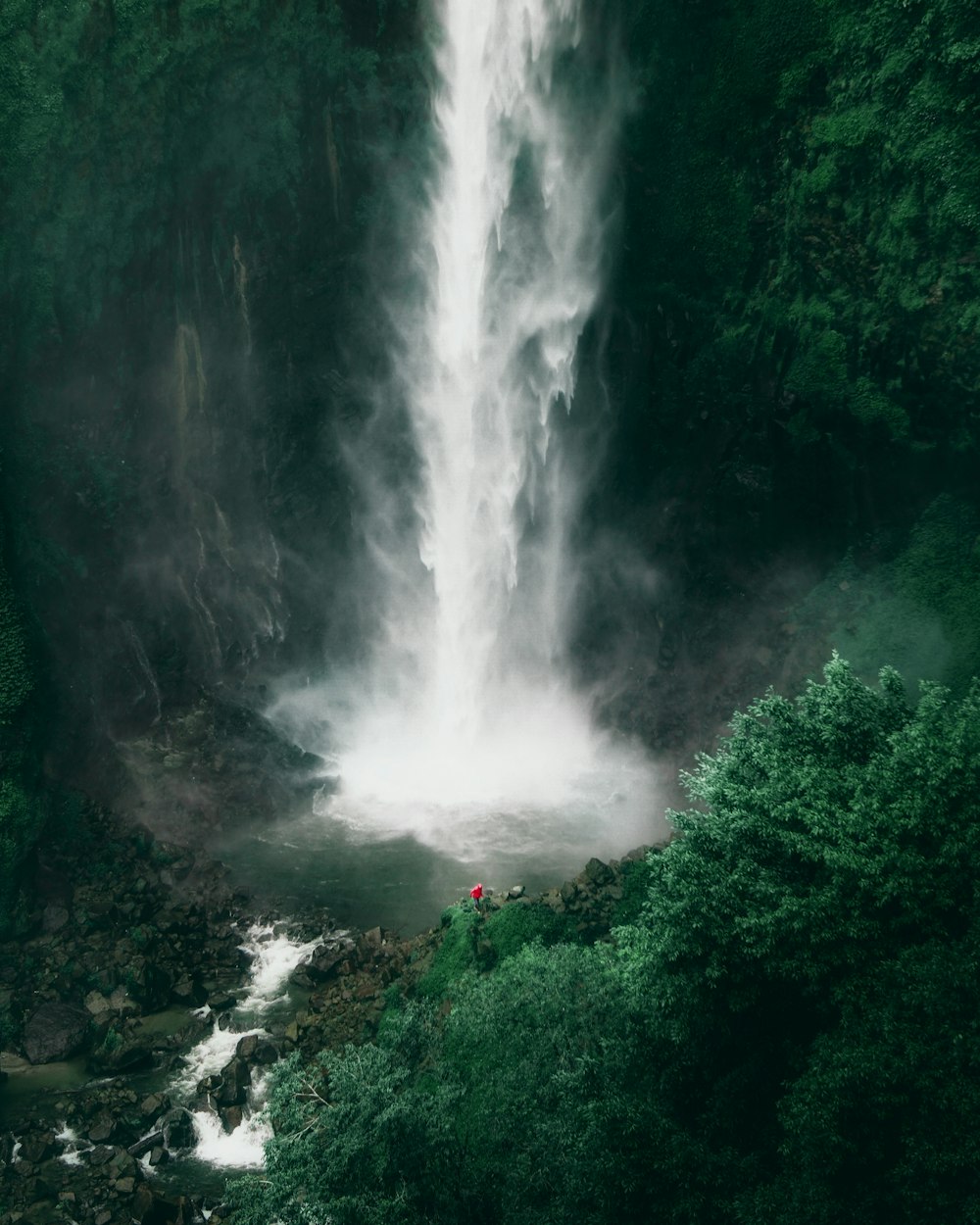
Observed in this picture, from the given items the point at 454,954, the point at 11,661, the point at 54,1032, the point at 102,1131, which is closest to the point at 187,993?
the point at 54,1032

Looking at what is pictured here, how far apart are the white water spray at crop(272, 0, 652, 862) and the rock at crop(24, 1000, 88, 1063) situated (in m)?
10.1

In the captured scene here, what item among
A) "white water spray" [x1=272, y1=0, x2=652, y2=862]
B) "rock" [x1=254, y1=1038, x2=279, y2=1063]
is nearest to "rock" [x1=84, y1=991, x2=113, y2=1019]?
"rock" [x1=254, y1=1038, x2=279, y2=1063]

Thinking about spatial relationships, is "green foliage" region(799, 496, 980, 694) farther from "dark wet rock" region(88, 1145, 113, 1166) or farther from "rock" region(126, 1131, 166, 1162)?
"dark wet rock" region(88, 1145, 113, 1166)

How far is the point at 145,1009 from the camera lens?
82.2 feet

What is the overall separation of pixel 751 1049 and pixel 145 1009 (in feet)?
55.5

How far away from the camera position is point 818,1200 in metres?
11.9

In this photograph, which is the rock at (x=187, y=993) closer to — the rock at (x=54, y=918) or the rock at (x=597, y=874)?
the rock at (x=54, y=918)

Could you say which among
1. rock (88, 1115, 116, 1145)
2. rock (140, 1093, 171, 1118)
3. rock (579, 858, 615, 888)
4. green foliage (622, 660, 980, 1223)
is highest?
rock (579, 858, 615, 888)

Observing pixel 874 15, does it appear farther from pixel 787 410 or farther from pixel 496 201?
pixel 496 201

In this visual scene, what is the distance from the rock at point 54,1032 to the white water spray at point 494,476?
10.1 meters

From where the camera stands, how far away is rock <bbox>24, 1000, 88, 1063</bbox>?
24.0 m

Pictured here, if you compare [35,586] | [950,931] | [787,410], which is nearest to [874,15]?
[787,410]

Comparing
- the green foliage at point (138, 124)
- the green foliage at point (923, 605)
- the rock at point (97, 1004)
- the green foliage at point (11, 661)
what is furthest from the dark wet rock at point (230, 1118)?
the green foliage at point (138, 124)

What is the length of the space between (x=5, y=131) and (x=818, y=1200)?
36619 millimetres
